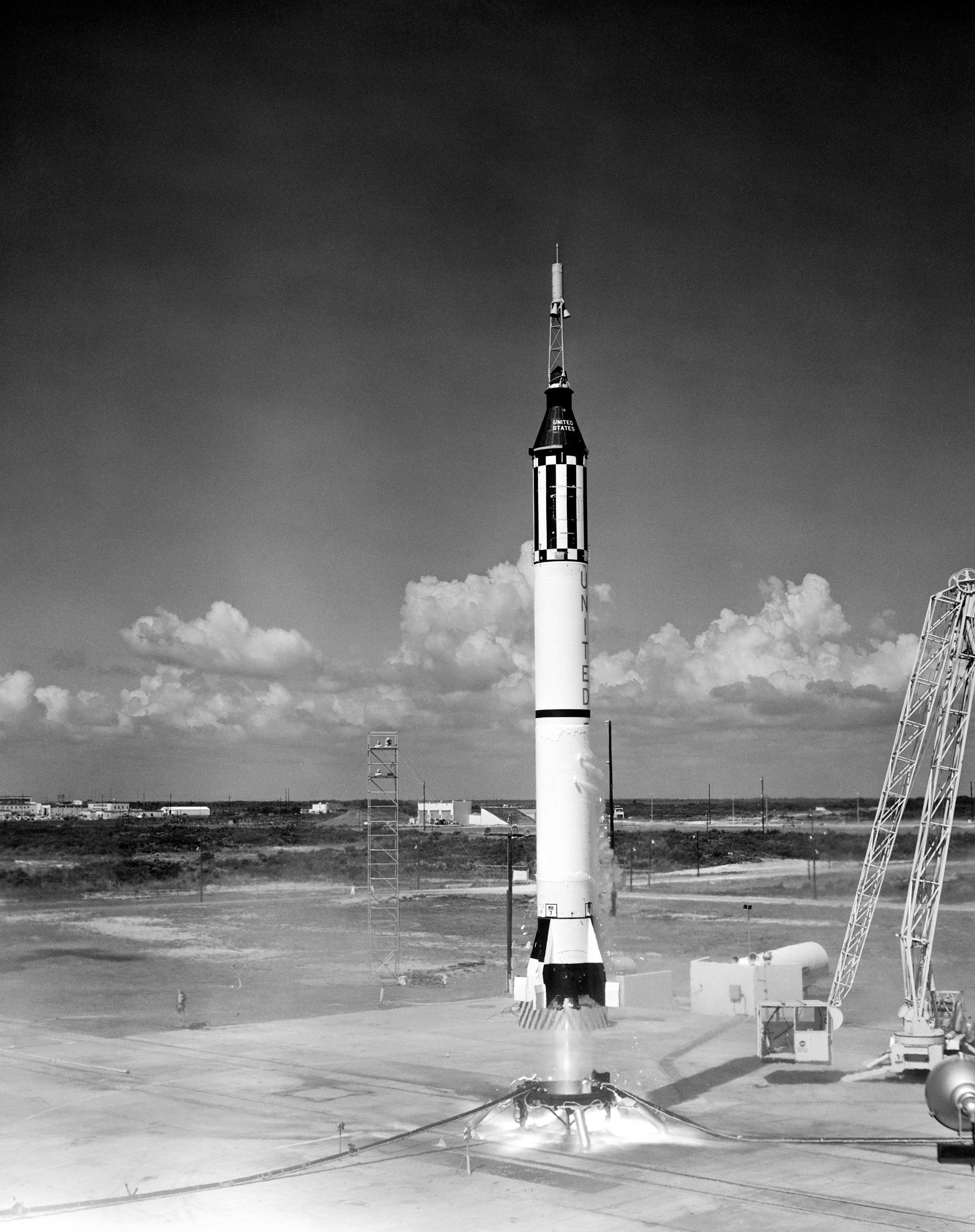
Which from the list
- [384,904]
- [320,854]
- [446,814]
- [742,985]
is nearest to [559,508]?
[742,985]

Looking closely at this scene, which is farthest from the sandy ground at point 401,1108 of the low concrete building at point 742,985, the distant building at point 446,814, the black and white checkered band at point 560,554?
the distant building at point 446,814

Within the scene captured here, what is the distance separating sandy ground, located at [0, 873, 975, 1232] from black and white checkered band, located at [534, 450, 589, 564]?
1068cm

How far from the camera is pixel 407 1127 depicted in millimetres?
27500

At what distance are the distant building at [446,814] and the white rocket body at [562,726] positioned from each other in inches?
6494

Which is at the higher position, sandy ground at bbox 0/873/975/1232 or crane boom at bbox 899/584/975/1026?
crane boom at bbox 899/584/975/1026

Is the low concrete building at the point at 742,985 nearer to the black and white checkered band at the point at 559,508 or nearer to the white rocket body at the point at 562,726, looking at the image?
the white rocket body at the point at 562,726

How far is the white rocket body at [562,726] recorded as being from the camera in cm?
2822

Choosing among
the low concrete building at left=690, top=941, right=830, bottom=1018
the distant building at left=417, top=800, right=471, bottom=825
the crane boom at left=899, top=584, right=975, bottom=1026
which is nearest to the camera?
the crane boom at left=899, top=584, right=975, bottom=1026

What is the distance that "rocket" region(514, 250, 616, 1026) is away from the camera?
92.5ft

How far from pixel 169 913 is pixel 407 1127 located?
55.7 meters

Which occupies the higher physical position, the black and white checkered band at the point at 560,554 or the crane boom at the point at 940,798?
the black and white checkered band at the point at 560,554

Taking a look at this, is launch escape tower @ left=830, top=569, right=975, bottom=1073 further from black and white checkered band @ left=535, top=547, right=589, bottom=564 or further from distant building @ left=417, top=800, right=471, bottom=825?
distant building @ left=417, top=800, right=471, bottom=825

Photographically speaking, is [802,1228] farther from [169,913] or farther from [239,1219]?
[169,913]

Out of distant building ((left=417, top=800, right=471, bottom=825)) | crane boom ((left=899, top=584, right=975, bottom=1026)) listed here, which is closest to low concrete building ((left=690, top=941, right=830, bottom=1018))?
crane boom ((left=899, top=584, right=975, bottom=1026))
